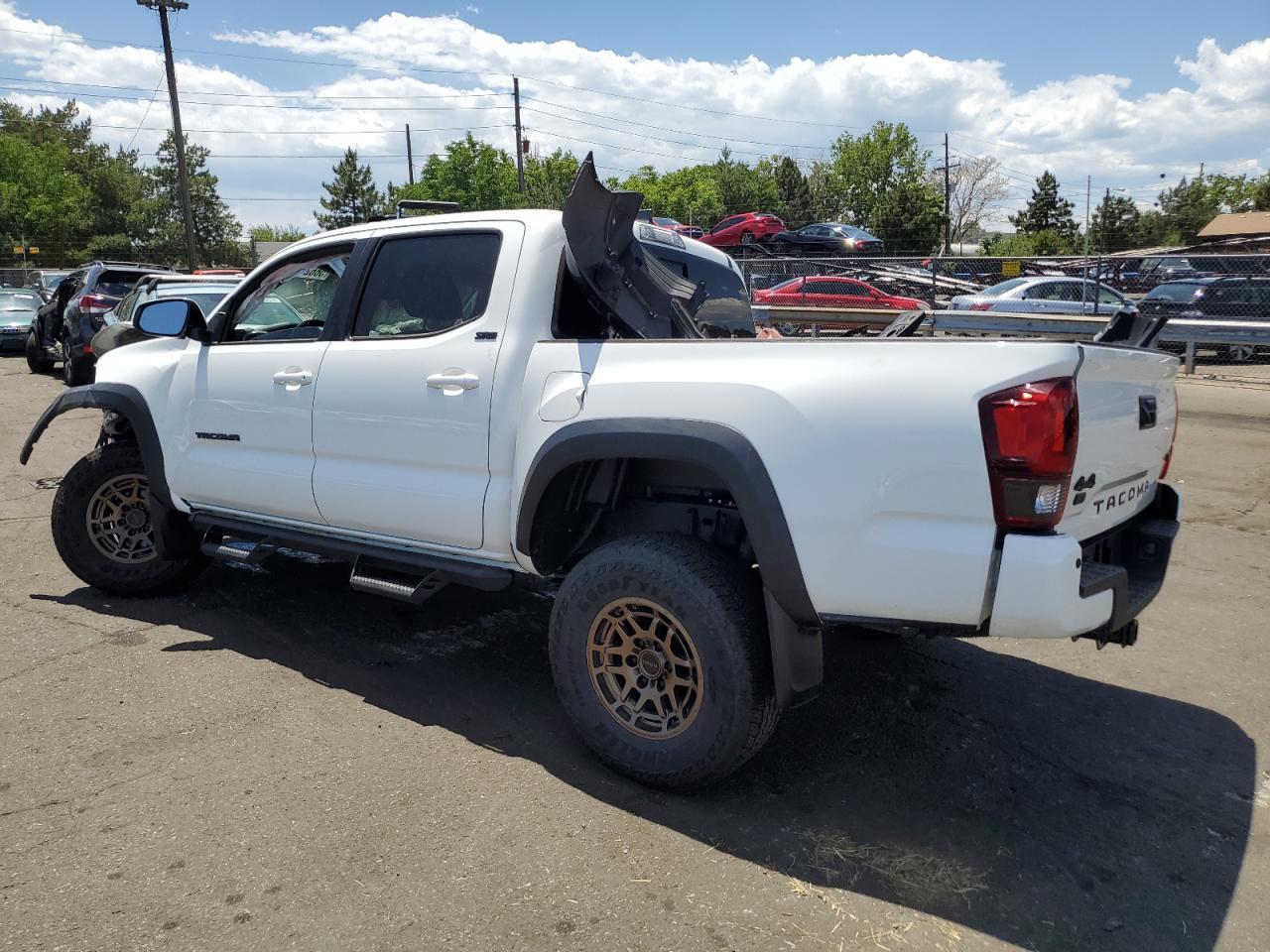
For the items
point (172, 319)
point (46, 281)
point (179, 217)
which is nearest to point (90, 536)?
point (172, 319)

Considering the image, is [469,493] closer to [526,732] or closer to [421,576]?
[421,576]

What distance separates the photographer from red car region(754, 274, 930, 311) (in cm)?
1975

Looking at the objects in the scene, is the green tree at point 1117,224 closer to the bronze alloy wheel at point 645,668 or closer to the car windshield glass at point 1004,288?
the car windshield glass at point 1004,288

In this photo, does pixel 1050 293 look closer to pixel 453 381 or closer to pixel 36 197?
pixel 453 381

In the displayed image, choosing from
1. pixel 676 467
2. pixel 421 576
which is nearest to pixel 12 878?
pixel 421 576

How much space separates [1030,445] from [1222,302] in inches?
706

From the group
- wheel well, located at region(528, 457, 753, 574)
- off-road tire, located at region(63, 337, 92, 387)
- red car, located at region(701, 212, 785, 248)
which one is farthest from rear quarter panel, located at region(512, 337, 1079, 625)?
red car, located at region(701, 212, 785, 248)

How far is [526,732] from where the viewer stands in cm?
375

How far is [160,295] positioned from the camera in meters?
10.3

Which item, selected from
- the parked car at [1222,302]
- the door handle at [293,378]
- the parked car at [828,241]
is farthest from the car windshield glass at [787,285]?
the door handle at [293,378]

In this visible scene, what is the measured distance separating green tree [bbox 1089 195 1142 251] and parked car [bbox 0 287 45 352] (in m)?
59.3

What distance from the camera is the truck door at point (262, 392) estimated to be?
4.27 meters

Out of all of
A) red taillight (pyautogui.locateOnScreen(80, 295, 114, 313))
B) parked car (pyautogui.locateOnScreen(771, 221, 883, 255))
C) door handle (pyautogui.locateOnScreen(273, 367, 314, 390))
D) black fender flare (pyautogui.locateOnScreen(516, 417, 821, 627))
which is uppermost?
parked car (pyautogui.locateOnScreen(771, 221, 883, 255))

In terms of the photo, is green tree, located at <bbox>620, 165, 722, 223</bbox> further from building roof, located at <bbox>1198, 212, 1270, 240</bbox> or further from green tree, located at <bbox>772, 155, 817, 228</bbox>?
building roof, located at <bbox>1198, 212, 1270, 240</bbox>
